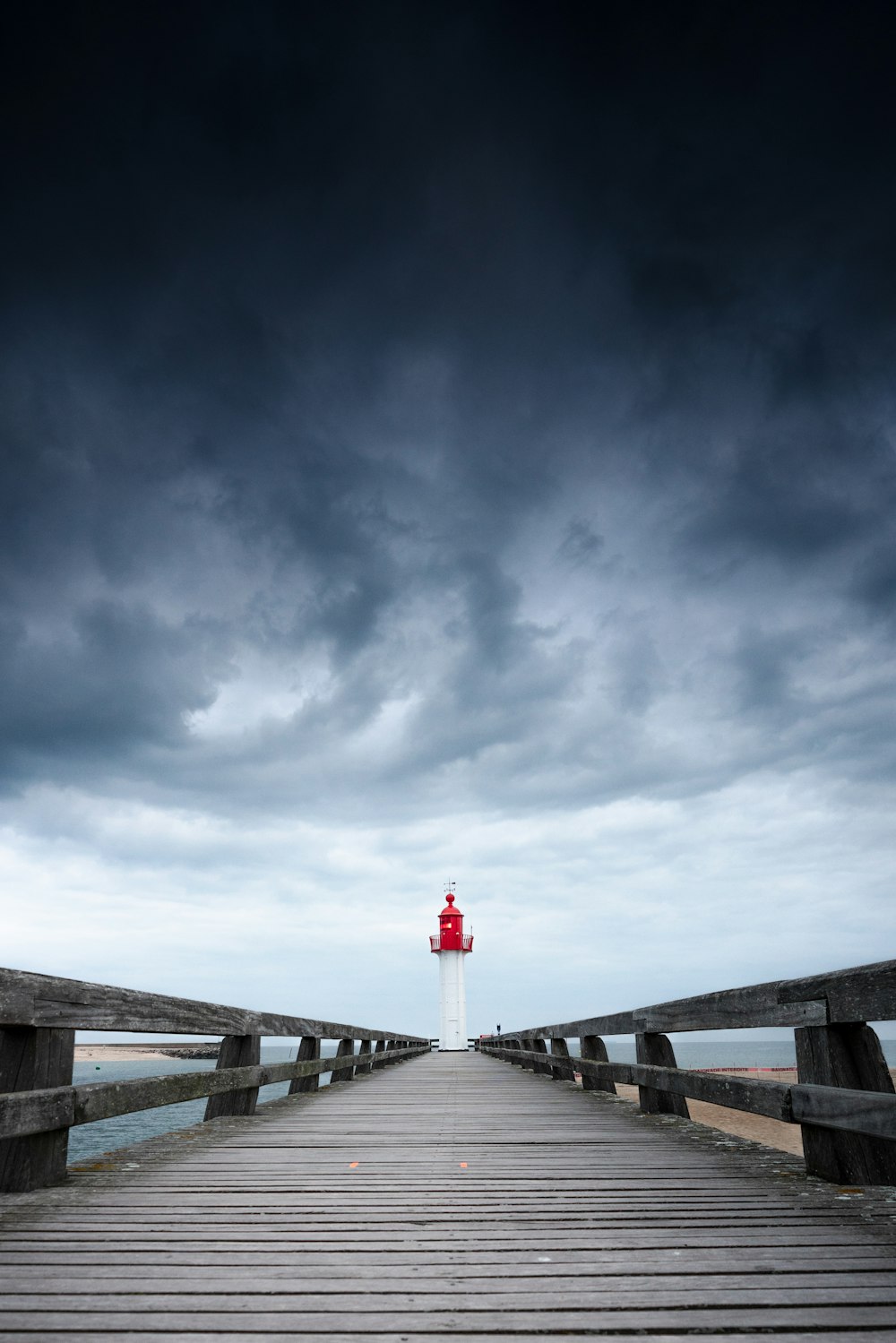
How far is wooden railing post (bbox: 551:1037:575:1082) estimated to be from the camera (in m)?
9.17

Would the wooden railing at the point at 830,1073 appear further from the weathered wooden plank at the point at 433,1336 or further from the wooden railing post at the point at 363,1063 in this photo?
the wooden railing post at the point at 363,1063

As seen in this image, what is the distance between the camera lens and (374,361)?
17141 millimetres

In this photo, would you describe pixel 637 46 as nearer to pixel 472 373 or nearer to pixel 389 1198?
pixel 472 373

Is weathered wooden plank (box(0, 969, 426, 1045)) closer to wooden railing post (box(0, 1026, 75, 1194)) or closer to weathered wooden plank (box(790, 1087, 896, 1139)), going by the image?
wooden railing post (box(0, 1026, 75, 1194))

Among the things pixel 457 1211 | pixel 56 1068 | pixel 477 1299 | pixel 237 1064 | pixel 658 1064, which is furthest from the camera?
pixel 237 1064

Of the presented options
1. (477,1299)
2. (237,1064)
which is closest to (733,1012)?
(477,1299)

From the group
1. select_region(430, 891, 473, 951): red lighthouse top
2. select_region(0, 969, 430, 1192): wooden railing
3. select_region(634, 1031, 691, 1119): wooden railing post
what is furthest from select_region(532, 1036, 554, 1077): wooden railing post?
select_region(430, 891, 473, 951): red lighthouse top

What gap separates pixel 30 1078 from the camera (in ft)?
9.67

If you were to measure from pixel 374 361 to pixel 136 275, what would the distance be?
5.24 meters

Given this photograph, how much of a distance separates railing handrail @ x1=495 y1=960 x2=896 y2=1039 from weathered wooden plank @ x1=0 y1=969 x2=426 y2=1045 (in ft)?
8.68

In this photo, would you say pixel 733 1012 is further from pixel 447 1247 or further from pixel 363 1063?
pixel 363 1063

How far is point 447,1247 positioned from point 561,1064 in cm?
775

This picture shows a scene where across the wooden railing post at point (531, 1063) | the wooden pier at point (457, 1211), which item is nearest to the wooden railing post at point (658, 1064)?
the wooden pier at point (457, 1211)

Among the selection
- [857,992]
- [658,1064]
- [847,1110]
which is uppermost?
[857,992]
